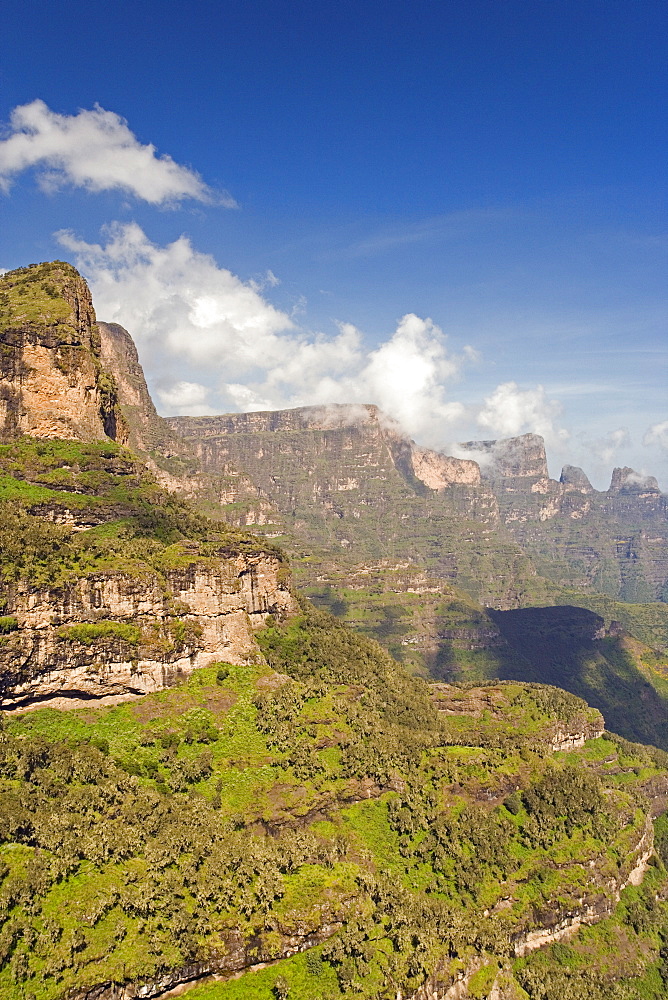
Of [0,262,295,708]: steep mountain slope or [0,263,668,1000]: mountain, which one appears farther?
[0,262,295,708]: steep mountain slope

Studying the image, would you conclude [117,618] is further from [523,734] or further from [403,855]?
[523,734]

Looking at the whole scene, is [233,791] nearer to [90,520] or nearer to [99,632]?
[99,632]

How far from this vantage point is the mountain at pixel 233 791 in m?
52.2

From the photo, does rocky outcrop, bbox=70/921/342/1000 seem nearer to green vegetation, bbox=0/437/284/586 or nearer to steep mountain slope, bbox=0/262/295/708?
steep mountain slope, bbox=0/262/295/708

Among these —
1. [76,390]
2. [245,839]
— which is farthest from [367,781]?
[76,390]

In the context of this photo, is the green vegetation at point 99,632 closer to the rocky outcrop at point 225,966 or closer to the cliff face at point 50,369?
the rocky outcrop at point 225,966

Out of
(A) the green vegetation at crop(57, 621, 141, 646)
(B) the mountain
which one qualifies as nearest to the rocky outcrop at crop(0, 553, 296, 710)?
(A) the green vegetation at crop(57, 621, 141, 646)

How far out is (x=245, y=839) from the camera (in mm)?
62125

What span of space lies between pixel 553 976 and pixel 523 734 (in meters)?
35.9

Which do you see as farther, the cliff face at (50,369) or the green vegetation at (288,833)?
the cliff face at (50,369)

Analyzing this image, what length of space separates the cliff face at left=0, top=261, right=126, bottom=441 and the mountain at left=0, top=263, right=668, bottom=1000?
0.43 meters

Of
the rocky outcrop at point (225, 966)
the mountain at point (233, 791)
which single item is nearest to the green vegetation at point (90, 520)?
the mountain at point (233, 791)

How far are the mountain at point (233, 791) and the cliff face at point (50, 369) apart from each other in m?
0.43

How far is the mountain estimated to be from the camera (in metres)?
52.2
